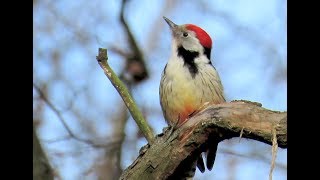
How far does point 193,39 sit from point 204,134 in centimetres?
195

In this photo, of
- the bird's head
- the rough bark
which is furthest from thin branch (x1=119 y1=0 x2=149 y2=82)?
the rough bark

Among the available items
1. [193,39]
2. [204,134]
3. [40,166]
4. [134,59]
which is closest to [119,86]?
[204,134]

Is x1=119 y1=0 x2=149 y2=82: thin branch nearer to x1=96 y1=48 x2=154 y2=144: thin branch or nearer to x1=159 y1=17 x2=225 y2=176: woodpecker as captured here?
x1=159 y1=17 x2=225 y2=176: woodpecker

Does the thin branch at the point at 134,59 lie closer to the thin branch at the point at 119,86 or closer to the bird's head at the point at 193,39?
the bird's head at the point at 193,39

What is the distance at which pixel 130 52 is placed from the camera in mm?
5984

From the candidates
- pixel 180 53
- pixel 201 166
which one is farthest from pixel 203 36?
pixel 201 166

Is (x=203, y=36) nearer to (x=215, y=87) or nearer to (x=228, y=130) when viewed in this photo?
(x=215, y=87)

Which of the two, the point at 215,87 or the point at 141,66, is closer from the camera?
the point at 215,87

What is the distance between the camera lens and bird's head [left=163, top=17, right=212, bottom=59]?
4.78 meters
